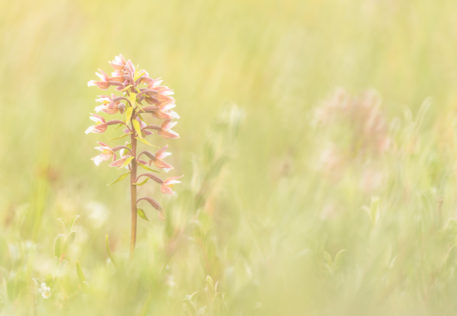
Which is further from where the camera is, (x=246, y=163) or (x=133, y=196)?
(x=246, y=163)

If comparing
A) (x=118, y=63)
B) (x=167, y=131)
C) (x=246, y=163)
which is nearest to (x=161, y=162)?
(x=167, y=131)

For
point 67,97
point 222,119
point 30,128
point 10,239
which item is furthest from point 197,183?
point 67,97

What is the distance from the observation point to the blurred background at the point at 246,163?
1.12 metres

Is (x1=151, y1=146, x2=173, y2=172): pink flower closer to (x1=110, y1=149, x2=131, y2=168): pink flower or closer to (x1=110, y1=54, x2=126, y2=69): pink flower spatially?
(x1=110, y1=149, x2=131, y2=168): pink flower

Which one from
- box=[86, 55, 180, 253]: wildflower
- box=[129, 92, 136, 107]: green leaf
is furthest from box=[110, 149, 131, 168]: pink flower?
box=[129, 92, 136, 107]: green leaf

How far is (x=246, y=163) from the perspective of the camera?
6.13 ft

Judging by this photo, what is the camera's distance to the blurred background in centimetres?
112

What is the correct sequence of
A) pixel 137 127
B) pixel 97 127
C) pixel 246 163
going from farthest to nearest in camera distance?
pixel 246 163 → pixel 97 127 → pixel 137 127

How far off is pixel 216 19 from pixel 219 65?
0.67 meters

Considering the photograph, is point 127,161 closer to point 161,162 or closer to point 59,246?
point 161,162

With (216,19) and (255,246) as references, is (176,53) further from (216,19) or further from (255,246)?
(255,246)

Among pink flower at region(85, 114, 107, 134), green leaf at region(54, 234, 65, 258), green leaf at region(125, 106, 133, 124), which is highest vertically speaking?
pink flower at region(85, 114, 107, 134)

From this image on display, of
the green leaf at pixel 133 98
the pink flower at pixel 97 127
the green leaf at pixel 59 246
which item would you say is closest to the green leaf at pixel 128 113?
the green leaf at pixel 133 98

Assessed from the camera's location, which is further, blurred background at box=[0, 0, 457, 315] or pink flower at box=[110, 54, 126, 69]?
pink flower at box=[110, 54, 126, 69]
